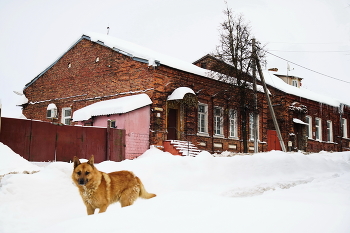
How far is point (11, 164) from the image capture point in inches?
387

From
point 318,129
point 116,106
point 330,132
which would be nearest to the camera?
point 116,106

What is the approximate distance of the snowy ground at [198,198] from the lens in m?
4.01

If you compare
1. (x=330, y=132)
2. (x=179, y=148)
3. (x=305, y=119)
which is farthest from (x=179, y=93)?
(x=330, y=132)

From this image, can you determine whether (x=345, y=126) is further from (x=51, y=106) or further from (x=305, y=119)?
(x=51, y=106)

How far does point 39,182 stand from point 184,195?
4.79m

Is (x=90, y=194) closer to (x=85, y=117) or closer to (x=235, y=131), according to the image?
(x=85, y=117)

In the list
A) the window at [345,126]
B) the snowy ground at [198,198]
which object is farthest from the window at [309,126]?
the snowy ground at [198,198]

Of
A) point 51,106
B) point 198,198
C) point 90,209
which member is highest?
point 51,106

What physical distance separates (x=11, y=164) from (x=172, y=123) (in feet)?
39.5

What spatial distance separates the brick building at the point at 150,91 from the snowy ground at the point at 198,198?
23.3 feet

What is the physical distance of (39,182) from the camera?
866 centimetres

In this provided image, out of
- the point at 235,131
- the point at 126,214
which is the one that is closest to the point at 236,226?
the point at 126,214

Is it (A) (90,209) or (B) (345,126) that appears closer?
(A) (90,209)

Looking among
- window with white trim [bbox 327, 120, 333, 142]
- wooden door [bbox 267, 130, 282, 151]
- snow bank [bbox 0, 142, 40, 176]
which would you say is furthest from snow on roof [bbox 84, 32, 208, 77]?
window with white trim [bbox 327, 120, 333, 142]
